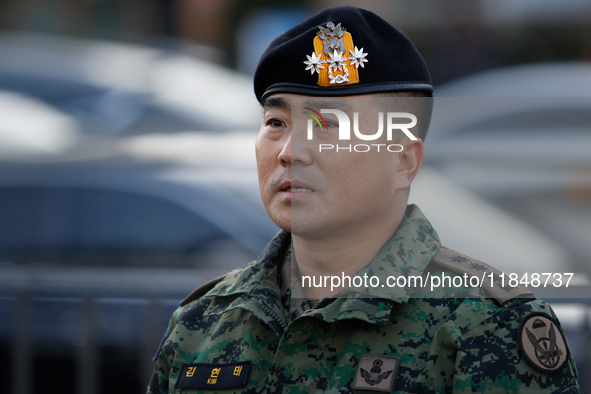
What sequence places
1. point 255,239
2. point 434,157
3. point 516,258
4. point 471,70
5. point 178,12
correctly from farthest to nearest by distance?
point 178,12 → point 471,70 → point 434,157 → point 255,239 → point 516,258

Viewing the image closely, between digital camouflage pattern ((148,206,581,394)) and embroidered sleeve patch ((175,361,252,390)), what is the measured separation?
0.05 feet

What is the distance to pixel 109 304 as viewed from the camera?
151 inches

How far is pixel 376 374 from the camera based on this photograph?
1.87 m

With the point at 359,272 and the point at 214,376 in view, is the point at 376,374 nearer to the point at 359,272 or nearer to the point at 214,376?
the point at 359,272

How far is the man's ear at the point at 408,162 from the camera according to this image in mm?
2061

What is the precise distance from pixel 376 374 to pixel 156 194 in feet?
11.5

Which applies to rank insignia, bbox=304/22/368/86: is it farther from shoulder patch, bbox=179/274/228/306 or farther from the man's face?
shoulder patch, bbox=179/274/228/306

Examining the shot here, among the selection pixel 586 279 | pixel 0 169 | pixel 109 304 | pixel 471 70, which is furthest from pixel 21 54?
pixel 586 279

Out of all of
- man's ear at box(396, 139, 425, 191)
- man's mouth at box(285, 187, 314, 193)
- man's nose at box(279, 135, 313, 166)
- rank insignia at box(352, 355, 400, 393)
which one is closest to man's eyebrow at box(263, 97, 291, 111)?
man's nose at box(279, 135, 313, 166)

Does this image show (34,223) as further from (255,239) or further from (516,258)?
(516,258)

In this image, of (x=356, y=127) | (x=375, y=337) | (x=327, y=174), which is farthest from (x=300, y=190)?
(x=375, y=337)

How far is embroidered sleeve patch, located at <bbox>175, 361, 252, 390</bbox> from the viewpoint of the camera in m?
2.07

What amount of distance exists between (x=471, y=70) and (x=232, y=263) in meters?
8.89

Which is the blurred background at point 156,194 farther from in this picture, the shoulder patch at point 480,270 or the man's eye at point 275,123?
the man's eye at point 275,123
